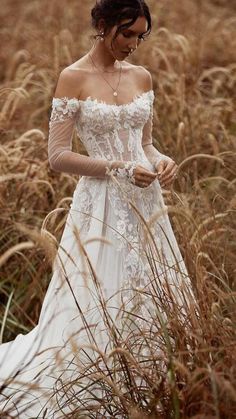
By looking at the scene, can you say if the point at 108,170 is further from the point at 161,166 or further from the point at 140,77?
the point at 140,77

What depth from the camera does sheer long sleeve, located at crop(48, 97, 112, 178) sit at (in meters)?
3.26

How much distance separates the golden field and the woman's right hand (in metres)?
0.10

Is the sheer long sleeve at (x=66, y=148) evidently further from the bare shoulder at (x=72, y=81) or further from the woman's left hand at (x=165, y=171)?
the woman's left hand at (x=165, y=171)

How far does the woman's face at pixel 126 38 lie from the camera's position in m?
3.16

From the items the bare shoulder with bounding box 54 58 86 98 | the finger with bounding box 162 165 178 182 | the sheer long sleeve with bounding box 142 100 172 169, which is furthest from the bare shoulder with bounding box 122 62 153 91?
the finger with bounding box 162 165 178 182

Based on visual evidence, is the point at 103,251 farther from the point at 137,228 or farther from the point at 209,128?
the point at 209,128

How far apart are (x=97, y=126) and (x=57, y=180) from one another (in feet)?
5.98

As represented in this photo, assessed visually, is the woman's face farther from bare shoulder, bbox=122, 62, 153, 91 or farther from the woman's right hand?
the woman's right hand

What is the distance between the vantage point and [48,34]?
838 cm

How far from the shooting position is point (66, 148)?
3314 millimetres

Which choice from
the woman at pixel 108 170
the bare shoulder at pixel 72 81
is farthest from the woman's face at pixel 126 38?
the bare shoulder at pixel 72 81

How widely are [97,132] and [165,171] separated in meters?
0.29

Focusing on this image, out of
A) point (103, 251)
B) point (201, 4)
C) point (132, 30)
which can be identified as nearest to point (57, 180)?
point (103, 251)

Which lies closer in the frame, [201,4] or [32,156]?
[32,156]
